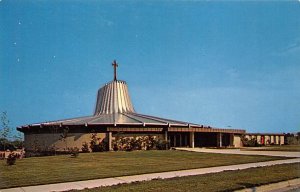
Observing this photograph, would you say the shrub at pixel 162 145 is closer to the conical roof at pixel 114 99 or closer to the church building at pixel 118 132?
the church building at pixel 118 132

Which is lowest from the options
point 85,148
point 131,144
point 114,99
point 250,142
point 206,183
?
point 250,142

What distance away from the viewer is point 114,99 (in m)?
52.8

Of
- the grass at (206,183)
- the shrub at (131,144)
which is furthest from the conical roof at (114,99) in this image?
the grass at (206,183)

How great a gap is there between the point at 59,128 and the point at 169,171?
893 inches

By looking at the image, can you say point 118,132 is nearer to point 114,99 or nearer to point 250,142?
point 114,99

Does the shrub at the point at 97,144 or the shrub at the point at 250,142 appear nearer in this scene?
the shrub at the point at 97,144

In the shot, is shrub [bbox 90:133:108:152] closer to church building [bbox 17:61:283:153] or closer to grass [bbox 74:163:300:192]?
church building [bbox 17:61:283:153]

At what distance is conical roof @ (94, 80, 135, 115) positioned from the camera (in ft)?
171

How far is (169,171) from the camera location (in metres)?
14.4

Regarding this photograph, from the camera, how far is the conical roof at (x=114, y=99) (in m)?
52.2

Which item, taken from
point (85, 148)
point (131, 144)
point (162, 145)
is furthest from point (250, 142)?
point (85, 148)

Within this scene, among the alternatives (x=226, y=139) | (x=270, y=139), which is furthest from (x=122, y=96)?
(x=270, y=139)

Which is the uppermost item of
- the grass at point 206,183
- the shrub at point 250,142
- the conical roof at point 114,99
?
the conical roof at point 114,99

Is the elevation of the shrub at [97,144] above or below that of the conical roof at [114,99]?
below
